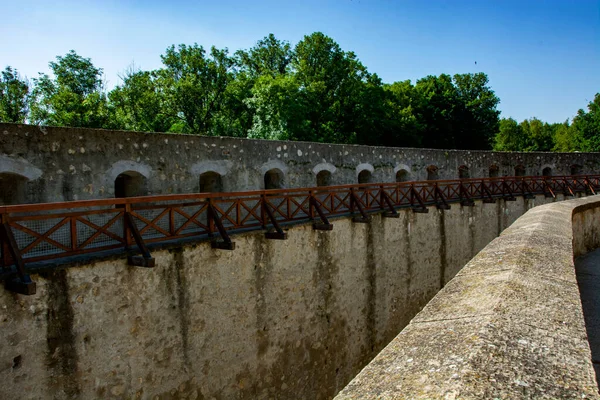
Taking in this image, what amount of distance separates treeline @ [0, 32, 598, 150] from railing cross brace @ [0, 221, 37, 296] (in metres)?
19.0

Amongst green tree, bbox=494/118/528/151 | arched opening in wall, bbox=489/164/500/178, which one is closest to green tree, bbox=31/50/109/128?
arched opening in wall, bbox=489/164/500/178

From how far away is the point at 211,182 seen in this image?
33.2 feet

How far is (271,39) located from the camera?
123ft

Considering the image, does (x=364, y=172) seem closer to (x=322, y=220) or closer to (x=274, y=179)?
(x=274, y=179)

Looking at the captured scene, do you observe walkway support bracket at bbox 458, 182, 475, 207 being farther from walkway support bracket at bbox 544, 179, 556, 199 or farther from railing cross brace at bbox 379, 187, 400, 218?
walkway support bracket at bbox 544, 179, 556, 199

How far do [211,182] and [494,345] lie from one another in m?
8.49

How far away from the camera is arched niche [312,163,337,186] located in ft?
40.2

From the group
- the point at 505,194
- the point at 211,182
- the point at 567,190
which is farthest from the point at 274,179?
the point at 567,190

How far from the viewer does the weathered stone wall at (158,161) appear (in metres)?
7.02

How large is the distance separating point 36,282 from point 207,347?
284cm

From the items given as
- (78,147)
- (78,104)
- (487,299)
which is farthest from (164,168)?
(78,104)

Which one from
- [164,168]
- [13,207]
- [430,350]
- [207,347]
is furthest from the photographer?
[164,168]

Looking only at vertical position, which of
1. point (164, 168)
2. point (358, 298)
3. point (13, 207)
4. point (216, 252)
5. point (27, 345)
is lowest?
point (358, 298)

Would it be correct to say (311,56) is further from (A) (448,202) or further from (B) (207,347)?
(B) (207,347)
